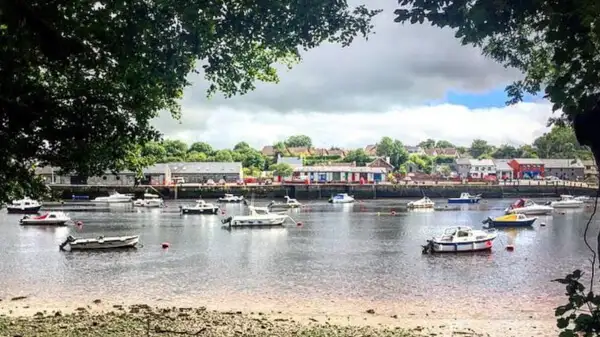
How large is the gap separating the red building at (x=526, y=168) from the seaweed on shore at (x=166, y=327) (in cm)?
13818

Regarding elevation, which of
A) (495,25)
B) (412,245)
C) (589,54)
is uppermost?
(495,25)

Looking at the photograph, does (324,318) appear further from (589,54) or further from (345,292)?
(589,54)

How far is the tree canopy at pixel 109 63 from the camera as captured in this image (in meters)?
5.95

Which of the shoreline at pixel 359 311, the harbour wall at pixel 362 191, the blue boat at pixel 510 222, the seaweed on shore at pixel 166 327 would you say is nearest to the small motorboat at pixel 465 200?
the harbour wall at pixel 362 191

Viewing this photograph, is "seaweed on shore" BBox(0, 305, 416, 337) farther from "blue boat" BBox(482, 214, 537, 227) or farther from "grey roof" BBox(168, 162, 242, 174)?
"grey roof" BBox(168, 162, 242, 174)

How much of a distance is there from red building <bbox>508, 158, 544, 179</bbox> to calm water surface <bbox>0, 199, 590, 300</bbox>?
97.2m

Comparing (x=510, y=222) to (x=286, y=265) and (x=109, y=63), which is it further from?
(x=109, y=63)

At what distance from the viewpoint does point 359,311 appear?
58.8 feet

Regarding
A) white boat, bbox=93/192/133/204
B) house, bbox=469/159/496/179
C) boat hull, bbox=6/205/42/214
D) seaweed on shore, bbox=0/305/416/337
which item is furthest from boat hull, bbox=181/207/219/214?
house, bbox=469/159/496/179

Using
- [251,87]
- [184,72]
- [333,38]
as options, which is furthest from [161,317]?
[333,38]

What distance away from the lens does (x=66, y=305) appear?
1855 cm

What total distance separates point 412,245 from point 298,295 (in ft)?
58.6

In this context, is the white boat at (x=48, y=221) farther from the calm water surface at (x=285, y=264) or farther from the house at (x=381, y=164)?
the house at (x=381, y=164)

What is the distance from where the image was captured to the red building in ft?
456
